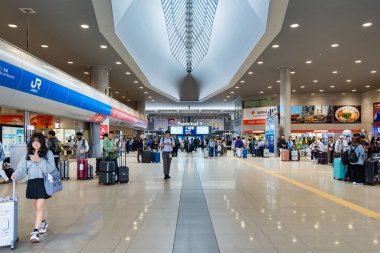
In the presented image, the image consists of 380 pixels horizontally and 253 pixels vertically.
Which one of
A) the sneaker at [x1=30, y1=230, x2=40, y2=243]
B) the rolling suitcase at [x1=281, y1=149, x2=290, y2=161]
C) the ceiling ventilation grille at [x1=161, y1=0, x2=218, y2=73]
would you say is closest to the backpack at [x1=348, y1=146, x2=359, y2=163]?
the sneaker at [x1=30, y1=230, x2=40, y2=243]

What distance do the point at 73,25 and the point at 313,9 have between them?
9441 mm

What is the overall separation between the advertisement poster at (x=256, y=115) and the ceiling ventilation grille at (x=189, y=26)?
1025 cm

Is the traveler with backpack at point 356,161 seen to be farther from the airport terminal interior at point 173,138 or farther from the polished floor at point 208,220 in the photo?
the polished floor at point 208,220

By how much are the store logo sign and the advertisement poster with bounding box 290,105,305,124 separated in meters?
30.3

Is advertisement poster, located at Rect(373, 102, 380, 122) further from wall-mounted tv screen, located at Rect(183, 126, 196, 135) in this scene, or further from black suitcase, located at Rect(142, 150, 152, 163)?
black suitcase, located at Rect(142, 150, 152, 163)

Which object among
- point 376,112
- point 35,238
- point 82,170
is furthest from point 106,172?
point 376,112

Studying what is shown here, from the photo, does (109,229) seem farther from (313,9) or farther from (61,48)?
(61,48)

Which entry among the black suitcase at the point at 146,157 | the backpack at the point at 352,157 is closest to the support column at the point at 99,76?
the black suitcase at the point at 146,157

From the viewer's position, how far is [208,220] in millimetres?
6215

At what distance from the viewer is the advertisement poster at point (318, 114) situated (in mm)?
37406

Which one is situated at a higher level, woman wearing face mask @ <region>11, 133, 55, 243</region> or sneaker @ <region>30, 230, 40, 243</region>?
woman wearing face mask @ <region>11, 133, 55, 243</region>

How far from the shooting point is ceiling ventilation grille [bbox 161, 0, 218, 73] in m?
23.4

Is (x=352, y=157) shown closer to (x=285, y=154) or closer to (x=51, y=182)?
Answer: (x=51, y=182)

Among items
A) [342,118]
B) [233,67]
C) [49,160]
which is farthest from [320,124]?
[49,160]
